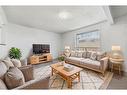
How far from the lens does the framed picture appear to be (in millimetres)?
4676

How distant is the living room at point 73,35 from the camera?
2.74 meters

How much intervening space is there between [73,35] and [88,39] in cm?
130

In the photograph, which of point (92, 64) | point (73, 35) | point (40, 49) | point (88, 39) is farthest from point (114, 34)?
point (40, 49)

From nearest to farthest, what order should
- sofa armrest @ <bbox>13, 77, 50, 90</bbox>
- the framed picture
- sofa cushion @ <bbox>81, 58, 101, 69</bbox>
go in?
sofa armrest @ <bbox>13, 77, 50, 90</bbox>, sofa cushion @ <bbox>81, 58, 101, 69</bbox>, the framed picture

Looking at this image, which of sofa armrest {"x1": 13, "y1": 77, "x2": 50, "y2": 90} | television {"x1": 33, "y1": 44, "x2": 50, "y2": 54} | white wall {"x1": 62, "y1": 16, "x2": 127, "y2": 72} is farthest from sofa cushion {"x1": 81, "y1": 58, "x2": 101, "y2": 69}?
television {"x1": 33, "y1": 44, "x2": 50, "y2": 54}

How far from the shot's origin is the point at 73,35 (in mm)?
6121

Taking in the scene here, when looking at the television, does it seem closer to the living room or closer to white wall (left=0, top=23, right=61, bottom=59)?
the living room

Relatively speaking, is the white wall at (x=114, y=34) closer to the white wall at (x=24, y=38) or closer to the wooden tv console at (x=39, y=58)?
A: the white wall at (x=24, y=38)

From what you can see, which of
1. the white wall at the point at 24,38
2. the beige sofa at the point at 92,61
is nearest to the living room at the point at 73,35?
the white wall at the point at 24,38

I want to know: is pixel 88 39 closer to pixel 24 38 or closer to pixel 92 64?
pixel 92 64

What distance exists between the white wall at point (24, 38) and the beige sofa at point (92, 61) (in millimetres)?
2287

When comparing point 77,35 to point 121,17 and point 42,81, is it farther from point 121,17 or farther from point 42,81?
point 42,81

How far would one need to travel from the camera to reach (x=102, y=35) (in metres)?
4.34
